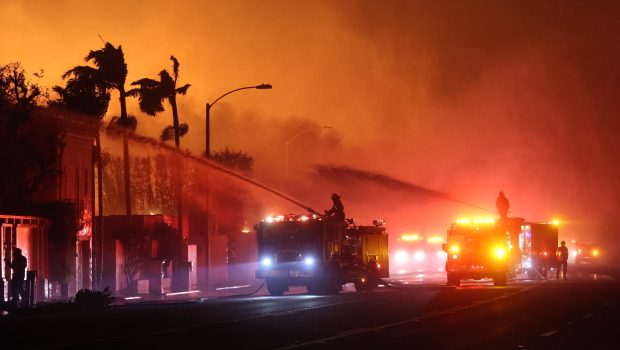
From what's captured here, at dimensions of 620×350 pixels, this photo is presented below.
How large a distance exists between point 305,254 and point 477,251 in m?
8.58

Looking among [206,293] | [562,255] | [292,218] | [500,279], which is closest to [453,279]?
[500,279]

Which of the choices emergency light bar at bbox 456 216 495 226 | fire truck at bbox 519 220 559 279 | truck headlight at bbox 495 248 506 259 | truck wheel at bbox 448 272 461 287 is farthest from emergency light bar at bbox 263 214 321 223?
fire truck at bbox 519 220 559 279

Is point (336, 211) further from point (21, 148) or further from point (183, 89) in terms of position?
point (183, 89)

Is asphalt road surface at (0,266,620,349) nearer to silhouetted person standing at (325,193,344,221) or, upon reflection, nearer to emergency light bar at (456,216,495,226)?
silhouetted person standing at (325,193,344,221)

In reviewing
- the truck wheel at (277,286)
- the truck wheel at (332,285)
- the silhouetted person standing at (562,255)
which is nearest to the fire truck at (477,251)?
the truck wheel at (332,285)

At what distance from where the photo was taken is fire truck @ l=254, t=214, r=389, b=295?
116 ft

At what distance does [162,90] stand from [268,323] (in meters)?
34.2

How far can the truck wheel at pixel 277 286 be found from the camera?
36.0m

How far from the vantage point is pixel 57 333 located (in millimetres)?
20734

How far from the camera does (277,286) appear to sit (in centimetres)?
3609

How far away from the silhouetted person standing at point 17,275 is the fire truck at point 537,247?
25913 millimetres

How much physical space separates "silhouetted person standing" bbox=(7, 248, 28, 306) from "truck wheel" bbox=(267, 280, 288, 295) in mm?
9473

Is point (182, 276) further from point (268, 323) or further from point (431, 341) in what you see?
point (431, 341)

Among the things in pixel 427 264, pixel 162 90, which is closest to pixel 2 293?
pixel 162 90
